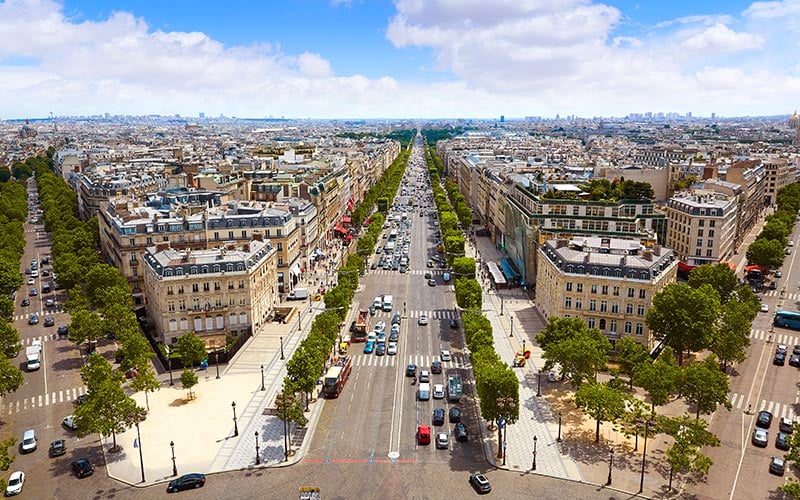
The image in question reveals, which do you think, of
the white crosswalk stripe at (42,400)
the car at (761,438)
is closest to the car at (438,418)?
the car at (761,438)

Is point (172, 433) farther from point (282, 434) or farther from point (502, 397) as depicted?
point (502, 397)

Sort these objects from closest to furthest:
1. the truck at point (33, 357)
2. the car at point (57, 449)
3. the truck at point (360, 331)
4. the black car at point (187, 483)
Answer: the black car at point (187, 483) → the car at point (57, 449) → the truck at point (33, 357) → the truck at point (360, 331)

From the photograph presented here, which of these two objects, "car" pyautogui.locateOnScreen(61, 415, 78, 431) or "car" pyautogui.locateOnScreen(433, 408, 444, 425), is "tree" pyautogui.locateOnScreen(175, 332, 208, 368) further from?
"car" pyautogui.locateOnScreen(433, 408, 444, 425)

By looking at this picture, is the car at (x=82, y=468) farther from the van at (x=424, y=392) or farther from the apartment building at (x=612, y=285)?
the apartment building at (x=612, y=285)

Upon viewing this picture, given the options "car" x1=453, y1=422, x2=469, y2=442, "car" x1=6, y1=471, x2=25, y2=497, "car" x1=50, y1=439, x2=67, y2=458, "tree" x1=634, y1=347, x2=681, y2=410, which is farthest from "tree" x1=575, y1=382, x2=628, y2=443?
"car" x1=6, y1=471, x2=25, y2=497

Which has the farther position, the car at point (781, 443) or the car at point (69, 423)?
the car at point (69, 423)

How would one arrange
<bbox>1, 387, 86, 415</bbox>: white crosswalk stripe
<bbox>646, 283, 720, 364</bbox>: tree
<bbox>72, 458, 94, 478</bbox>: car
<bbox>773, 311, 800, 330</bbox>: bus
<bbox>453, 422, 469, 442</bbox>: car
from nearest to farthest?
<bbox>72, 458, 94, 478</bbox>: car
<bbox>453, 422, 469, 442</bbox>: car
<bbox>1, 387, 86, 415</bbox>: white crosswalk stripe
<bbox>646, 283, 720, 364</bbox>: tree
<bbox>773, 311, 800, 330</bbox>: bus
